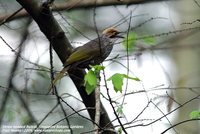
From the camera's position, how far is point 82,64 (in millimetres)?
3707

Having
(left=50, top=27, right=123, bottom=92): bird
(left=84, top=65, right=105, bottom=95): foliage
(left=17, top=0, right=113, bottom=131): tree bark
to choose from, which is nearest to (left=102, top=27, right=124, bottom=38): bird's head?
(left=50, top=27, right=123, bottom=92): bird

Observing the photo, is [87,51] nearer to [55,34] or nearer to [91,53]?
[91,53]

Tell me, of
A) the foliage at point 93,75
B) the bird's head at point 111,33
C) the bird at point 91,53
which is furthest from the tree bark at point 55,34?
the bird's head at point 111,33

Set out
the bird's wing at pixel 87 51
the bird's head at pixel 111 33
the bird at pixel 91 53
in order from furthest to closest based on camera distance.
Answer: the bird's head at pixel 111 33 < the bird's wing at pixel 87 51 < the bird at pixel 91 53

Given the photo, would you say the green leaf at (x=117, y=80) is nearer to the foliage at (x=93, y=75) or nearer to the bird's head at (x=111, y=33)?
the foliage at (x=93, y=75)

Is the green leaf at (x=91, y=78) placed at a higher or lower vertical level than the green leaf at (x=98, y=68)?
lower

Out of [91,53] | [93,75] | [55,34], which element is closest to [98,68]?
[93,75]

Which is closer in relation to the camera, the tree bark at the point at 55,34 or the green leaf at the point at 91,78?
the green leaf at the point at 91,78

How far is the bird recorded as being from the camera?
3506 mm

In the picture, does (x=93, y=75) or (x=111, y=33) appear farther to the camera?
(x=111, y=33)

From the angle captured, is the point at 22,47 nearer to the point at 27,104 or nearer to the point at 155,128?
the point at 27,104

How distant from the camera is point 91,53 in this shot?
3.87 meters

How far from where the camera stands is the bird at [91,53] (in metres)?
3.51

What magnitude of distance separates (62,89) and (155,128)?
1.63 meters
